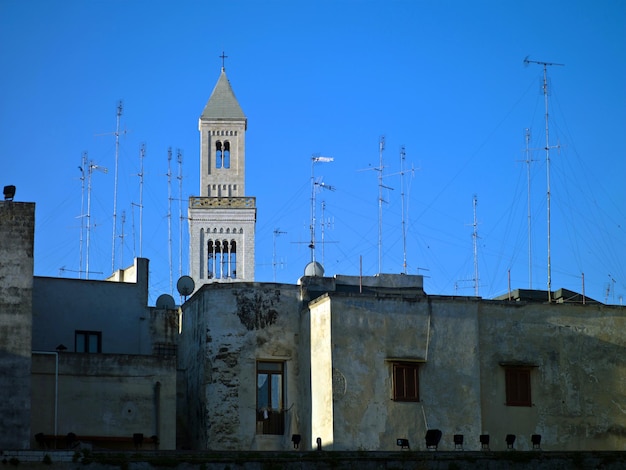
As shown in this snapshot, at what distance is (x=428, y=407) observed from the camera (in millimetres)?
42812

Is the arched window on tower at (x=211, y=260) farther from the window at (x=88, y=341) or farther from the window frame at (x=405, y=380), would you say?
the window frame at (x=405, y=380)

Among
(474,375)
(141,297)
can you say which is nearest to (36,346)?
(141,297)

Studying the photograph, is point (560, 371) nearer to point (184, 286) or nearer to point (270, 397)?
point (270, 397)

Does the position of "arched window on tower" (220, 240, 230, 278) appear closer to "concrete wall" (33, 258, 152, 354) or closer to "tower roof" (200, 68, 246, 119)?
"tower roof" (200, 68, 246, 119)

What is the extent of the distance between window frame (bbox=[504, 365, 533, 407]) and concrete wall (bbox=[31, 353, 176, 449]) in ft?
35.1

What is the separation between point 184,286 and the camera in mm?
54438

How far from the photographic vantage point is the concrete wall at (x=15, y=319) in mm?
39656

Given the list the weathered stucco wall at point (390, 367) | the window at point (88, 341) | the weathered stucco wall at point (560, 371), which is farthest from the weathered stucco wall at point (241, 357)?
the window at point (88, 341)

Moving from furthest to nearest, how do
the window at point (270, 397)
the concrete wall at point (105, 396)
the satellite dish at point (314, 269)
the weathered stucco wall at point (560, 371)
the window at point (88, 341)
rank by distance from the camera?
the satellite dish at point (314, 269) → the window at point (88, 341) → the window at point (270, 397) → the weathered stucco wall at point (560, 371) → the concrete wall at point (105, 396)

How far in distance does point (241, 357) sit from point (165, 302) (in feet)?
37.4

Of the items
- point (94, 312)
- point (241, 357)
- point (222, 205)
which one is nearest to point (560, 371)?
point (241, 357)

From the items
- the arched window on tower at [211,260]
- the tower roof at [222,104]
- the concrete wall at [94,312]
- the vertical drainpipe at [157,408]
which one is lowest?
the vertical drainpipe at [157,408]

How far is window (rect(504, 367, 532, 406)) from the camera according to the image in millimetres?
44281

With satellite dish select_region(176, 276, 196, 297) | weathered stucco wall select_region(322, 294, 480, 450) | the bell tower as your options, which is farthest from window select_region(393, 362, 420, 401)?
the bell tower
